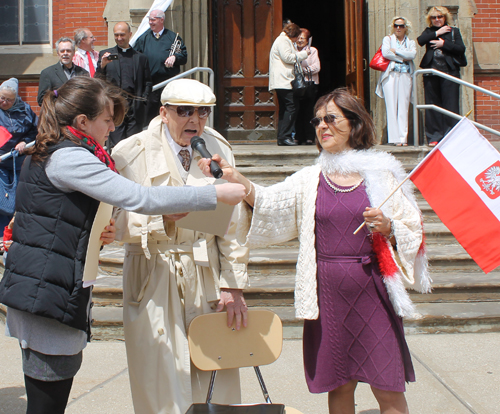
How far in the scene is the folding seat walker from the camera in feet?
8.45

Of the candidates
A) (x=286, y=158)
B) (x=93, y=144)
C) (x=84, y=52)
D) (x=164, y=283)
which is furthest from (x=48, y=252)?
(x=84, y=52)


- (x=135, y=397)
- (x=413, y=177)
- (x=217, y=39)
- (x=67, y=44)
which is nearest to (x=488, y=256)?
(x=413, y=177)

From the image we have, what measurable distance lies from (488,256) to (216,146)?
1405mm

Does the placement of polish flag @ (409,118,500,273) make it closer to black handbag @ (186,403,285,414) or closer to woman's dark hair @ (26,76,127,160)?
black handbag @ (186,403,285,414)

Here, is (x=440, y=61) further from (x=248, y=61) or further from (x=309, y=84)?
(x=248, y=61)

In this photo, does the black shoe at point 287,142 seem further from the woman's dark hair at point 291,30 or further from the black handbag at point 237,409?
the black handbag at point 237,409

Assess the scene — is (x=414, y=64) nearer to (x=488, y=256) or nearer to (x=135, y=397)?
(x=488, y=256)

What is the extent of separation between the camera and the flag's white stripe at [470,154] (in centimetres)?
283

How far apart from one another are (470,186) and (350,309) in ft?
2.85

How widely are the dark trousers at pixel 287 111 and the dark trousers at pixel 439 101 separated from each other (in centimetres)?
189

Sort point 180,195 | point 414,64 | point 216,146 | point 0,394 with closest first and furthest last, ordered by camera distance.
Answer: point 180,195 → point 216,146 → point 0,394 → point 414,64

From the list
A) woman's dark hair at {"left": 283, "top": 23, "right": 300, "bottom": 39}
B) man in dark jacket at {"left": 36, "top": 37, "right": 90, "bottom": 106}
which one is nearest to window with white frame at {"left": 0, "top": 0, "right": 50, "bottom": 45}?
man in dark jacket at {"left": 36, "top": 37, "right": 90, "bottom": 106}

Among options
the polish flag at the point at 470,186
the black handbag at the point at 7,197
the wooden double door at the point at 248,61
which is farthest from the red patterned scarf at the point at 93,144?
the wooden double door at the point at 248,61

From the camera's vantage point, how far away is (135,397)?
2646 mm
